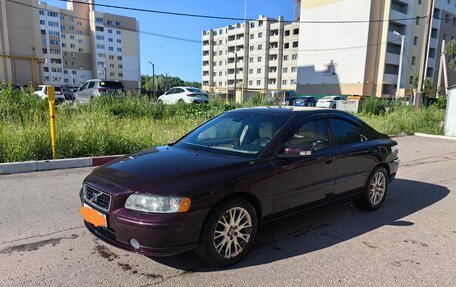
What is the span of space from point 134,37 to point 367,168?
113634mm

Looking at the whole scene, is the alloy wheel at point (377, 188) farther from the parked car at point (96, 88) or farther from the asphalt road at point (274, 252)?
the parked car at point (96, 88)

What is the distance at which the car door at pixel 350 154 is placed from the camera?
4648 millimetres

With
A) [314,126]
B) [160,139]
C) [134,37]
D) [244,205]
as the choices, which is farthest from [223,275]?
[134,37]

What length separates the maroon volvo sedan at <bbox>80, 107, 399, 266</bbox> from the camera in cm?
310

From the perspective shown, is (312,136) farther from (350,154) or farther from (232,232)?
(232,232)

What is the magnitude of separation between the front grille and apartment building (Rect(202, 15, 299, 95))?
72104 millimetres

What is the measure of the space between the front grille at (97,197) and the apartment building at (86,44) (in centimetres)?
9958

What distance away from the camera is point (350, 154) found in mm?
4762

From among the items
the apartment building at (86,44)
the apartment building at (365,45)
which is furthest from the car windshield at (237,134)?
the apartment building at (86,44)

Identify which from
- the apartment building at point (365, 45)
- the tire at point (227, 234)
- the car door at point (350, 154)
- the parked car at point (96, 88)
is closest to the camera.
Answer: the tire at point (227, 234)

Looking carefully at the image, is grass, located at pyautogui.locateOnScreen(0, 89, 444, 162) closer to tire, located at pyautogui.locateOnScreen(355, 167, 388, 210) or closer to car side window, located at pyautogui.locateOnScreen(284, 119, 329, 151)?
car side window, located at pyautogui.locateOnScreen(284, 119, 329, 151)

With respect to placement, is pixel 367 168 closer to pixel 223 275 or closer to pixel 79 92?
pixel 223 275

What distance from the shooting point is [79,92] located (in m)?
22.3

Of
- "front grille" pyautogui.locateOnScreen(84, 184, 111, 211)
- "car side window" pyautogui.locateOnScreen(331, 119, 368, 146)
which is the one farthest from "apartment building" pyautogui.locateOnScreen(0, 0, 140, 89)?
"front grille" pyautogui.locateOnScreen(84, 184, 111, 211)
